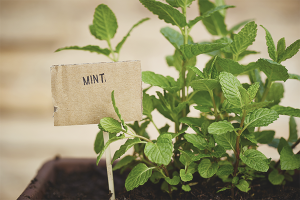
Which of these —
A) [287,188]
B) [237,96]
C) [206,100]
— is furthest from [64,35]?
[287,188]

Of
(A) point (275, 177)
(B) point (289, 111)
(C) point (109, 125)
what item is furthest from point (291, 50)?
(C) point (109, 125)

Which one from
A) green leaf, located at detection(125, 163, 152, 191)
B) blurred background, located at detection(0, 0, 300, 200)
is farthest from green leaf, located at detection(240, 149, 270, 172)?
blurred background, located at detection(0, 0, 300, 200)

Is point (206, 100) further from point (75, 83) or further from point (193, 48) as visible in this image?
point (75, 83)

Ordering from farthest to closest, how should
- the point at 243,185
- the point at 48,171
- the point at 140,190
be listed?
the point at 48,171
the point at 140,190
the point at 243,185

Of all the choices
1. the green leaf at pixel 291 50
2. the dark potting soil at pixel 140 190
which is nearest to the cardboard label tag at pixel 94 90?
the dark potting soil at pixel 140 190

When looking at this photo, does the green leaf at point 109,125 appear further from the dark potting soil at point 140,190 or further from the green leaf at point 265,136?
the green leaf at point 265,136

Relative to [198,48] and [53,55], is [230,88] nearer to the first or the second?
[198,48]
